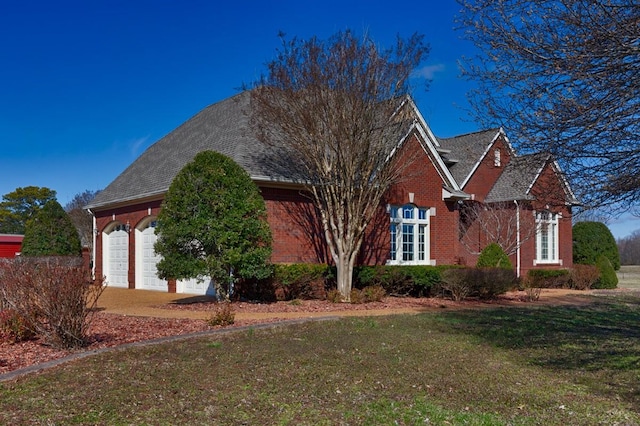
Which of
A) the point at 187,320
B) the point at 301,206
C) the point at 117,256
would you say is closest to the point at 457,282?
the point at 301,206

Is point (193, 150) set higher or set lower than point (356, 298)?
higher

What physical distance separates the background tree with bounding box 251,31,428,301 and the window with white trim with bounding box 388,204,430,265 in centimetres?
371

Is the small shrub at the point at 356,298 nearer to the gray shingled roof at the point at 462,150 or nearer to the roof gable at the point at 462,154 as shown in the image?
the roof gable at the point at 462,154

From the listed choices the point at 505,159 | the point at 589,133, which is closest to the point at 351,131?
the point at 505,159

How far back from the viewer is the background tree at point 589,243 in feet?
94.1

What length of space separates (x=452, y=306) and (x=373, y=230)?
4.88 metres

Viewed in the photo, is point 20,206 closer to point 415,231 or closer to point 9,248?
point 9,248

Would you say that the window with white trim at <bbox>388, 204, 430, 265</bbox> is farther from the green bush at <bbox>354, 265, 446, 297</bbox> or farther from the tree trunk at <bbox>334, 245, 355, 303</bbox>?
the tree trunk at <bbox>334, 245, 355, 303</bbox>

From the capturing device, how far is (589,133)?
7.01m

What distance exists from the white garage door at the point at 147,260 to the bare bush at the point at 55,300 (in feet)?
39.5

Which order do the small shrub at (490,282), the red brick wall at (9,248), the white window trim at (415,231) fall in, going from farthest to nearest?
the red brick wall at (9,248) < the white window trim at (415,231) < the small shrub at (490,282)

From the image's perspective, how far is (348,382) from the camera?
7207mm

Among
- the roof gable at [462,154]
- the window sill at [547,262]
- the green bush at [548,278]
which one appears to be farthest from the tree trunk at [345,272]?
the window sill at [547,262]

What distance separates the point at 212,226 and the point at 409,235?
8.53m
